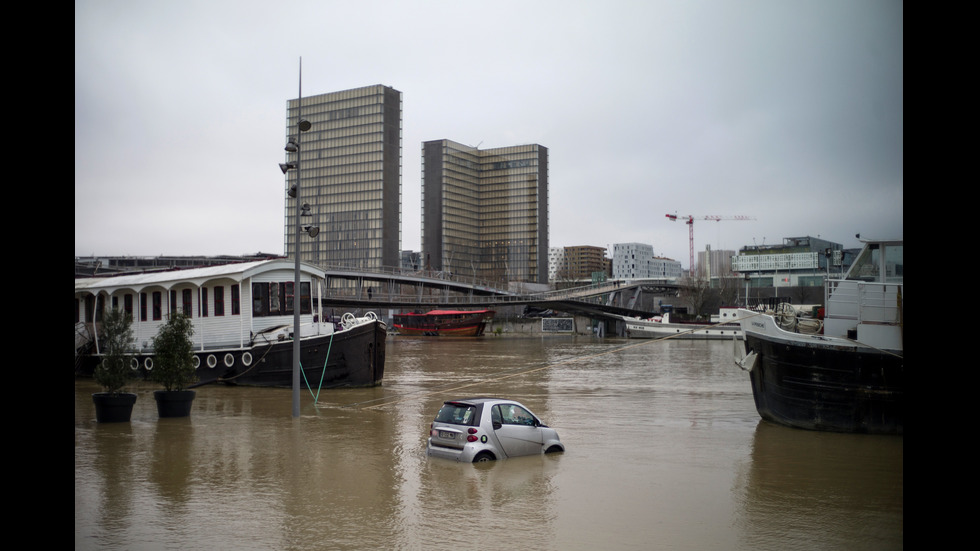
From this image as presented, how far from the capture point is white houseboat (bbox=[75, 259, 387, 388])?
2547 centimetres

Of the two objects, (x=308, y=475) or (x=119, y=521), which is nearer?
(x=119, y=521)

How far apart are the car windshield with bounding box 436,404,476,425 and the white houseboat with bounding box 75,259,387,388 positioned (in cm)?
1217

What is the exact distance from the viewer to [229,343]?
27.2 meters

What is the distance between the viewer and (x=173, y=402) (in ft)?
60.1

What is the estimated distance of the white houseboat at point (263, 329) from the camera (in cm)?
2547

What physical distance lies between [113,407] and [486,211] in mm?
167043

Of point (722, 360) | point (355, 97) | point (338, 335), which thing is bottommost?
point (722, 360)

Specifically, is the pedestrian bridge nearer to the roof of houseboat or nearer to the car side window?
the roof of houseboat

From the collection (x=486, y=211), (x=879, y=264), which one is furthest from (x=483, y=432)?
(x=486, y=211)
